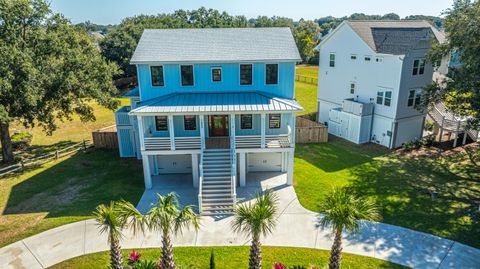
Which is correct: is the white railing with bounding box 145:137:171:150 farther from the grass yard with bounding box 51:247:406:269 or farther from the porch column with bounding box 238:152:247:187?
the grass yard with bounding box 51:247:406:269

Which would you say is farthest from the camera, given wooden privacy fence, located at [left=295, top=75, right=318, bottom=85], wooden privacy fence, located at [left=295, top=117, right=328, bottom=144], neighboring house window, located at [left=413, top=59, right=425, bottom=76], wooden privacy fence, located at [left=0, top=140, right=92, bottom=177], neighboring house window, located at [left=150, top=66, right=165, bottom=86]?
wooden privacy fence, located at [left=295, top=75, right=318, bottom=85]

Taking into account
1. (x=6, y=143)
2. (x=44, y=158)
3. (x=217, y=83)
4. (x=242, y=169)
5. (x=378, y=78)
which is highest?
(x=217, y=83)

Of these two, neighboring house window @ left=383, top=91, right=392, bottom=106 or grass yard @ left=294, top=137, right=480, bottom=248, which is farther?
neighboring house window @ left=383, top=91, right=392, bottom=106

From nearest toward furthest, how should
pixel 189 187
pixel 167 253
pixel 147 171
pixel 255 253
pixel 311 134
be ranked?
pixel 167 253 < pixel 255 253 < pixel 147 171 < pixel 189 187 < pixel 311 134

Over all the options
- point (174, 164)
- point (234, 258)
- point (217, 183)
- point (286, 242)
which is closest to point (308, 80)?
point (174, 164)

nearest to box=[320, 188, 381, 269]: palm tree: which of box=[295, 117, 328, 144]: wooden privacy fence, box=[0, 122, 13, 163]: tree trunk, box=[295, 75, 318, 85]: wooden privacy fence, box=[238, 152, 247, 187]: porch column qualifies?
box=[238, 152, 247, 187]: porch column

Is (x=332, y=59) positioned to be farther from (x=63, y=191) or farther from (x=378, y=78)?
(x=63, y=191)

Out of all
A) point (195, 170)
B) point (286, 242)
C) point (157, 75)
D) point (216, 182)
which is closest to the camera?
point (286, 242)

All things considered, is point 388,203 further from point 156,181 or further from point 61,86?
point 61,86
